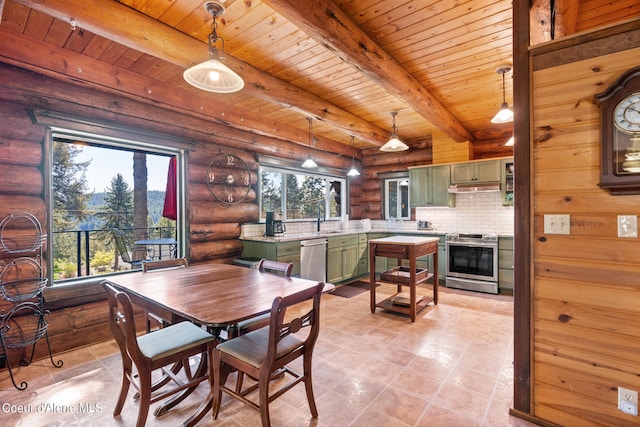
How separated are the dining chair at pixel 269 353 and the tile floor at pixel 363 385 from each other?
24 cm

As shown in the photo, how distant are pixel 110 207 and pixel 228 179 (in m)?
2.94

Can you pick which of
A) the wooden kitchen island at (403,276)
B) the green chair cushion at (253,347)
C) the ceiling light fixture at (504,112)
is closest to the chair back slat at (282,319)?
the green chair cushion at (253,347)

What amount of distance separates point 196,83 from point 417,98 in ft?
8.02

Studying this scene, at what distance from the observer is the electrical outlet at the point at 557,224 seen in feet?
5.98

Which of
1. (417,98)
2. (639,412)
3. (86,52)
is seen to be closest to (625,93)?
(639,412)

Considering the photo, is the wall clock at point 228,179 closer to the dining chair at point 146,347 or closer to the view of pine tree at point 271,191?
the view of pine tree at point 271,191

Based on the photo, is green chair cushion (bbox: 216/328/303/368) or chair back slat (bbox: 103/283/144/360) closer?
chair back slat (bbox: 103/283/144/360)

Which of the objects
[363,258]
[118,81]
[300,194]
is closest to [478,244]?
[363,258]

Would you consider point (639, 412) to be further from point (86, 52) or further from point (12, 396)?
point (86, 52)

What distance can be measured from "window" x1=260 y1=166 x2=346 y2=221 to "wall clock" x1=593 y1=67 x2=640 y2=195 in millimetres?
4183

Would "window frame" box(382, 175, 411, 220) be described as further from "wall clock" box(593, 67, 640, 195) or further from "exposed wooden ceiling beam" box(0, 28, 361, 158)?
"wall clock" box(593, 67, 640, 195)

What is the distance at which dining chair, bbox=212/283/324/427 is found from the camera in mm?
1676

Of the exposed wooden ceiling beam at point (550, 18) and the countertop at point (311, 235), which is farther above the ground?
the exposed wooden ceiling beam at point (550, 18)

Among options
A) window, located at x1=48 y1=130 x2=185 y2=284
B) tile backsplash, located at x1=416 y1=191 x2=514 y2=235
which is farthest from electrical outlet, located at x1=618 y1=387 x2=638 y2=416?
window, located at x1=48 y1=130 x2=185 y2=284
